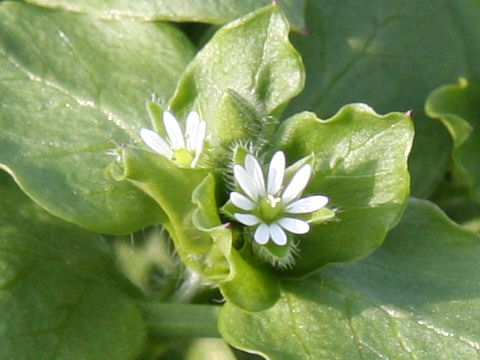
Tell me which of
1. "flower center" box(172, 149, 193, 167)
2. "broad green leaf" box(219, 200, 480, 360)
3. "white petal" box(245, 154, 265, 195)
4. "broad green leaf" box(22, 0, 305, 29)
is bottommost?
"broad green leaf" box(219, 200, 480, 360)

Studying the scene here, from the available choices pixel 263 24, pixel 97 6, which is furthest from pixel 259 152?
pixel 97 6

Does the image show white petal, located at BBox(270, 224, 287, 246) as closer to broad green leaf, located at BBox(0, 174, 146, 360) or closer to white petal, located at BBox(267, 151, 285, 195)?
white petal, located at BBox(267, 151, 285, 195)

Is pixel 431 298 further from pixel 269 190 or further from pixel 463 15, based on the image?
pixel 463 15

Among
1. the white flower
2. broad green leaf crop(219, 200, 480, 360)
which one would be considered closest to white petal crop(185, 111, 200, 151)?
the white flower

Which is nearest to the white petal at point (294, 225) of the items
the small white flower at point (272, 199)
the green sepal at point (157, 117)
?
the small white flower at point (272, 199)

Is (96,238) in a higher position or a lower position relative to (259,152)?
lower

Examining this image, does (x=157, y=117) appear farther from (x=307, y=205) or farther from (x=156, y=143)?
(x=307, y=205)

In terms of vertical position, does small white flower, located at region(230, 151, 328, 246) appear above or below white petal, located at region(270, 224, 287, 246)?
above
